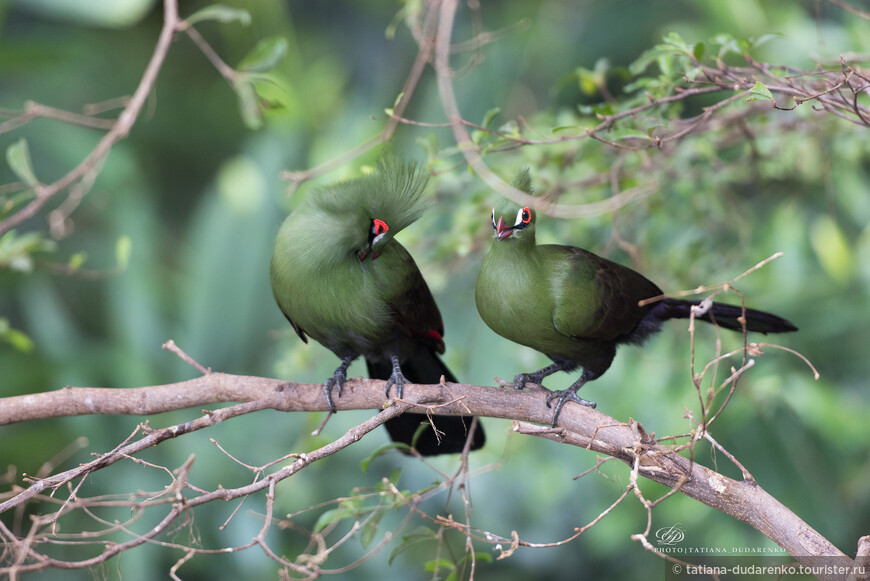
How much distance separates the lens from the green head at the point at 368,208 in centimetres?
170

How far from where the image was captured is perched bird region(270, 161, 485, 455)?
1.71 meters

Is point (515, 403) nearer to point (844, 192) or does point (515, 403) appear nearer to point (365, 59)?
point (844, 192)

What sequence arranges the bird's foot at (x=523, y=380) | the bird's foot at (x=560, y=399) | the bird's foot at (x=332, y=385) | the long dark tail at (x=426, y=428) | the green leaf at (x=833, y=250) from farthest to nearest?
the green leaf at (x=833, y=250) → the long dark tail at (x=426, y=428) → the bird's foot at (x=523, y=380) → the bird's foot at (x=332, y=385) → the bird's foot at (x=560, y=399)

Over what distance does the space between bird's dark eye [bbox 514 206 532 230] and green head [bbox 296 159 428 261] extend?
22 cm

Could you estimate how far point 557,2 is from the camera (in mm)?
5012

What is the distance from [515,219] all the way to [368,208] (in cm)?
33

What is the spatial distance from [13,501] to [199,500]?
0.33 meters

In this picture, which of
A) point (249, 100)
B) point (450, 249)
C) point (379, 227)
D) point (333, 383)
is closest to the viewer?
point (379, 227)

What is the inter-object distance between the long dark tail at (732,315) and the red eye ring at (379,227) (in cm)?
73

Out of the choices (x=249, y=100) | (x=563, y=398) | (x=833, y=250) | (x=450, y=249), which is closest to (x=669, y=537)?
(x=563, y=398)

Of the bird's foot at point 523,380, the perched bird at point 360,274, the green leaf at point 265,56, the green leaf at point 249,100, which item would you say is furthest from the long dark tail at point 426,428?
the green leaf at point 265,56

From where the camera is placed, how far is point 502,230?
168 centimetres

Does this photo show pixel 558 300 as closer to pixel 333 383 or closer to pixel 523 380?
pixel 523 380

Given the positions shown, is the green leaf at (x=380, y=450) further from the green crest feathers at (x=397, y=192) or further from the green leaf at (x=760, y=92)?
the green leaf at (x=760, y=92)
